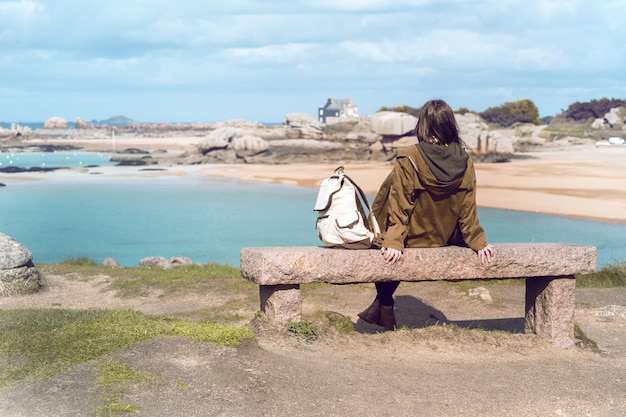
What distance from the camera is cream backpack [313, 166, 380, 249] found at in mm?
6111

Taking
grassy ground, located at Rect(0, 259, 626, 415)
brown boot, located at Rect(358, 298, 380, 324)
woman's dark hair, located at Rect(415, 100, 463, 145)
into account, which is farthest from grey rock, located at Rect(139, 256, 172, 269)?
woman's dark hair, located at Rect(415, 100, 463, 145)

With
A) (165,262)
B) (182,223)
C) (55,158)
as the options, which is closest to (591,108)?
(55,158)

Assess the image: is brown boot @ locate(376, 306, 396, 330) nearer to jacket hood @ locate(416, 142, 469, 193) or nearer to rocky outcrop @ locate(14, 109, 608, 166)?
jacket hood @ locate(416, 142, 469, 193)

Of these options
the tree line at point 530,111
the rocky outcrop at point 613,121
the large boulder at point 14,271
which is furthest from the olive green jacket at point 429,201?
the tree line at point 530,111

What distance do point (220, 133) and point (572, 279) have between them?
49448mm

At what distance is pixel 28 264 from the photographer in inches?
429

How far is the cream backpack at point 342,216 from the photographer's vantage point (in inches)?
241

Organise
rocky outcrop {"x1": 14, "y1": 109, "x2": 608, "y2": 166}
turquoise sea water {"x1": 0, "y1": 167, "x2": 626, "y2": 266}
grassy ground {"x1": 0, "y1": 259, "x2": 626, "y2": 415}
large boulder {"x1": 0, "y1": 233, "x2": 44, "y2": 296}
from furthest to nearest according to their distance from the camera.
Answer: rocky outcrop {"x1": 14, "y1": 109, "x2": 608, "y2": 166}, turquoise sea water {"x1": 0, "y1": 167, "x2": 626, "y2": 266}, large boulder {"x1": 0, "y1": 233, "x2": 44, "y2": 296}, grassy ground {"x1": 0, "y1": 259, "x2": 626, "y2": 415}

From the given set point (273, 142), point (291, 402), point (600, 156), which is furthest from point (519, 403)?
point (273, 142)

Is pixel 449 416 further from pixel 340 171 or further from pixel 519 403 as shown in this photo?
pixel 340 171

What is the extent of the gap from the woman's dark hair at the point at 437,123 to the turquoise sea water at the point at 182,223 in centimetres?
1050

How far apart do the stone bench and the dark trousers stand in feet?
1.68

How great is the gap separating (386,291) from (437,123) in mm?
1689

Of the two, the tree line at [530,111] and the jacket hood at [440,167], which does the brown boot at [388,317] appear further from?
the tree line at [530,111]
